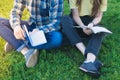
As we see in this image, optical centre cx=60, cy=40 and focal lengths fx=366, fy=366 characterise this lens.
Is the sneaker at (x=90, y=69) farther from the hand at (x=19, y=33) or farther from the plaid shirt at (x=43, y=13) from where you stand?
the hand at (x=19, y=33)

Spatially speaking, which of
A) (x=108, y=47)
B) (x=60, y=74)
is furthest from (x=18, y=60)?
(x=108, y=47)

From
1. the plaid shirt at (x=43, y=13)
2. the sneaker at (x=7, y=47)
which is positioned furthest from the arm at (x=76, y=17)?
the sneaker at (x=7, y=47)

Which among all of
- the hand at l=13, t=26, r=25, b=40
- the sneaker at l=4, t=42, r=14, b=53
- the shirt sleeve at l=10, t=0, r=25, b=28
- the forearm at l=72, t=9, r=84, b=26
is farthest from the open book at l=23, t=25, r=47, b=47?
the forearm at l=72, t=9, r=84, b=26

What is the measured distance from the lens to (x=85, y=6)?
459 centimetres

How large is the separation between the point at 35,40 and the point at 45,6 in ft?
1.68

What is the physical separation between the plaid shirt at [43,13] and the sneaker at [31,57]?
285 mm

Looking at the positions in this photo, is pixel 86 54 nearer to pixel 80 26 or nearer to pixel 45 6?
pixel 80 26

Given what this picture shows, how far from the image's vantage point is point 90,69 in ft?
13.0

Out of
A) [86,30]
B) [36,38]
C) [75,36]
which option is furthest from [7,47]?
[86,30]

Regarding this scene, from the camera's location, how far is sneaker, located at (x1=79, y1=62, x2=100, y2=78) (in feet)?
13.0

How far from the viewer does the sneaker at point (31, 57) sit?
164 inches

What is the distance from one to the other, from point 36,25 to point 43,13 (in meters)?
0.18

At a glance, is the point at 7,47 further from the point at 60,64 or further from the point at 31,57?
the point at 60,64

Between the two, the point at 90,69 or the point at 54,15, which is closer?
the point at 90,69
